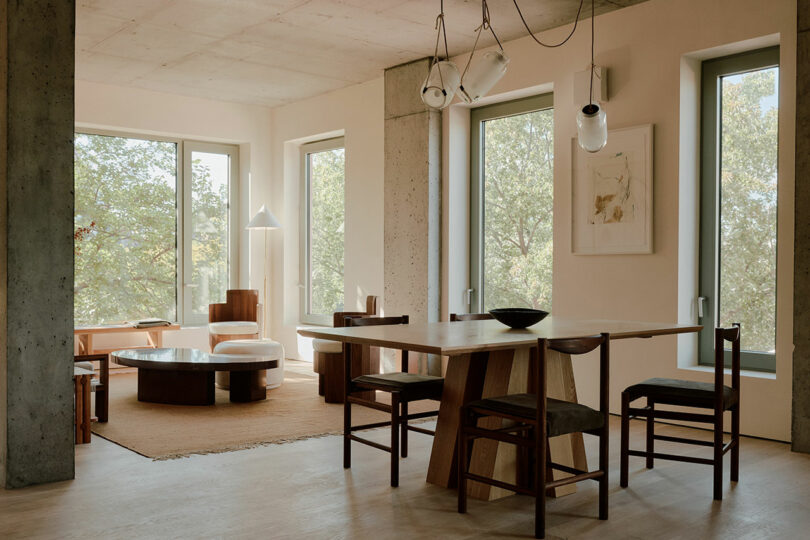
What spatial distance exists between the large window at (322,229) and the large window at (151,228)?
3.03ft

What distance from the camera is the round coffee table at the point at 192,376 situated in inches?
235

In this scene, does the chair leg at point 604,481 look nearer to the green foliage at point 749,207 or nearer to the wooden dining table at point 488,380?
the wooden dining table at point 488,380

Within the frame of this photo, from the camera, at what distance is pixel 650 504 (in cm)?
360

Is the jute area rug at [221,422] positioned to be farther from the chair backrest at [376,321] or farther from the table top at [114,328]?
the table top at [114,328]

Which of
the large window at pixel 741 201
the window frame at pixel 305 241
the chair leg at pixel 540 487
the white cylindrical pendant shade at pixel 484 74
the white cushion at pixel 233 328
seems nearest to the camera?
the chair leg at pixel 540 487

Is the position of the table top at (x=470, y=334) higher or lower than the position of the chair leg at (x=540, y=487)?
higher

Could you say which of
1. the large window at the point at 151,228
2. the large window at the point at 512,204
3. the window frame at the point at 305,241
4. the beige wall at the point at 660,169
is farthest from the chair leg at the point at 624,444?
the large window at the point at 151,228

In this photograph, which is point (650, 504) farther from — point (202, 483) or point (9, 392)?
point (9, 392)

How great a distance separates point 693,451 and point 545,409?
6.40 feet

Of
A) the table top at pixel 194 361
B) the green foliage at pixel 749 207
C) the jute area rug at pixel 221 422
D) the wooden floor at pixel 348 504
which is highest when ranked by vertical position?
the green foliage at pixel 749 207

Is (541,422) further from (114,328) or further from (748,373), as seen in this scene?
(114,328)

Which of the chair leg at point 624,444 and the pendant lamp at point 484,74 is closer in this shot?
the pendant lamp at point 484,74

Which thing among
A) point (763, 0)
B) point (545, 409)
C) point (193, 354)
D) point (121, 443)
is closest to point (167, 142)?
point (193, 354)

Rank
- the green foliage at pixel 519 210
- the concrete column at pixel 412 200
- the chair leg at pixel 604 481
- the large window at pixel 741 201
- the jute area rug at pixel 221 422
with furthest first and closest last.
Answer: the concrete column at pixel 412 200 → the green foliage at pixel 519 210 → the large window at pixel 741 201 → the jute area rug at pixel 221 422 → the chair leg at pixel 604 481
